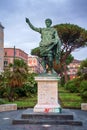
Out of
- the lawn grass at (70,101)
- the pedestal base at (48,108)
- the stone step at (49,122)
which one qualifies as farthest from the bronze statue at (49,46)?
the lawn grass at (70,101)

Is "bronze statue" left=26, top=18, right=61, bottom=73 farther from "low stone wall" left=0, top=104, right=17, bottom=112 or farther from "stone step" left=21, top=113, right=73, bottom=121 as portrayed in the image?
"low stone wall" left=0, top=104, right=17, bottom=112

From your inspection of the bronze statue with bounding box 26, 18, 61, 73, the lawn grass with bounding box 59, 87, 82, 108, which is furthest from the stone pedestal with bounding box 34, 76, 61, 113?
the lawn grass with bounding box 59, 87, 82, 108

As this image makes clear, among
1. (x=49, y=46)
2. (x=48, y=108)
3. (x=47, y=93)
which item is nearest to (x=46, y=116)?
(x=48, y=108)

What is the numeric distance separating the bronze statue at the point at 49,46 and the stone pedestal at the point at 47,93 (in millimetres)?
497

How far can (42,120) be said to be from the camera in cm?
1130

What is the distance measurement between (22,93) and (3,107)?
9352 mm

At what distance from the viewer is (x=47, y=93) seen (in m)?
12.5

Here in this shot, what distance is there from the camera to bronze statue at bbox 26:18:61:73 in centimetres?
1268

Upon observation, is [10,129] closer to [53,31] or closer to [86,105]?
[53,31]

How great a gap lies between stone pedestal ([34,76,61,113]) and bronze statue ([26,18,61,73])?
0.50 meters

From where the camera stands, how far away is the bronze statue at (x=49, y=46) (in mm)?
12683

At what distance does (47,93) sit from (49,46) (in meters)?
1.92

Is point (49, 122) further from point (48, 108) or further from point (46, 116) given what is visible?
point (48, 108)

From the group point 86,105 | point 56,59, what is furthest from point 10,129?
point 86,105
